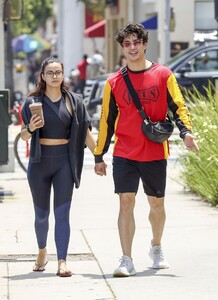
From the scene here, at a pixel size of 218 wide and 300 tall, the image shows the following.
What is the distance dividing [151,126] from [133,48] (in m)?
0.62

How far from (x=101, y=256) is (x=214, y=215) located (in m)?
2.68

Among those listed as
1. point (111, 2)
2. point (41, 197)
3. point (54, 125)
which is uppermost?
point (54, 125)

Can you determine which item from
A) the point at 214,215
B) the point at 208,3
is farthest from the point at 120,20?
the point at 214,215

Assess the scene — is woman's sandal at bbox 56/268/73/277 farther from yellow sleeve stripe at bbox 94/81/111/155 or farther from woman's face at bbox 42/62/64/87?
woman's face at bbox 42/62/64/87

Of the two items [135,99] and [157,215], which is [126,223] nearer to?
[157,215]

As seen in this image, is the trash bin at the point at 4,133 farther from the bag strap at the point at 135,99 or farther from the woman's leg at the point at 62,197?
the bag strap at the point at 135,99

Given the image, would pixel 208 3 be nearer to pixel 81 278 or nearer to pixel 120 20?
pixel 120 20

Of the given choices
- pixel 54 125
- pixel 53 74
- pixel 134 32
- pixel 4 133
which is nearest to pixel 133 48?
pixel 134 32

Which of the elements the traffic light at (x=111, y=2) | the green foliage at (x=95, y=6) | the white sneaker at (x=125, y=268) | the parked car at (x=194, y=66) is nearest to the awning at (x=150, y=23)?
the traffic light at (x=111, y=2)

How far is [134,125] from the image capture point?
29.3 ft

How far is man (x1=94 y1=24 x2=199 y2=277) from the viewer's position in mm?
8930

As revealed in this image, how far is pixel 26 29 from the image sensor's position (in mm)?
60375

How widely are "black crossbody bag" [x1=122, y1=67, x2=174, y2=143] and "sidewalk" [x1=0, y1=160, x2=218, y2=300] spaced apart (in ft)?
3.46

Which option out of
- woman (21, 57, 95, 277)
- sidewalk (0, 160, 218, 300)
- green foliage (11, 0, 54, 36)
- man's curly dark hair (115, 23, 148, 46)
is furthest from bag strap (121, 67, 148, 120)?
green foliage (11, 0, 54, 36)
